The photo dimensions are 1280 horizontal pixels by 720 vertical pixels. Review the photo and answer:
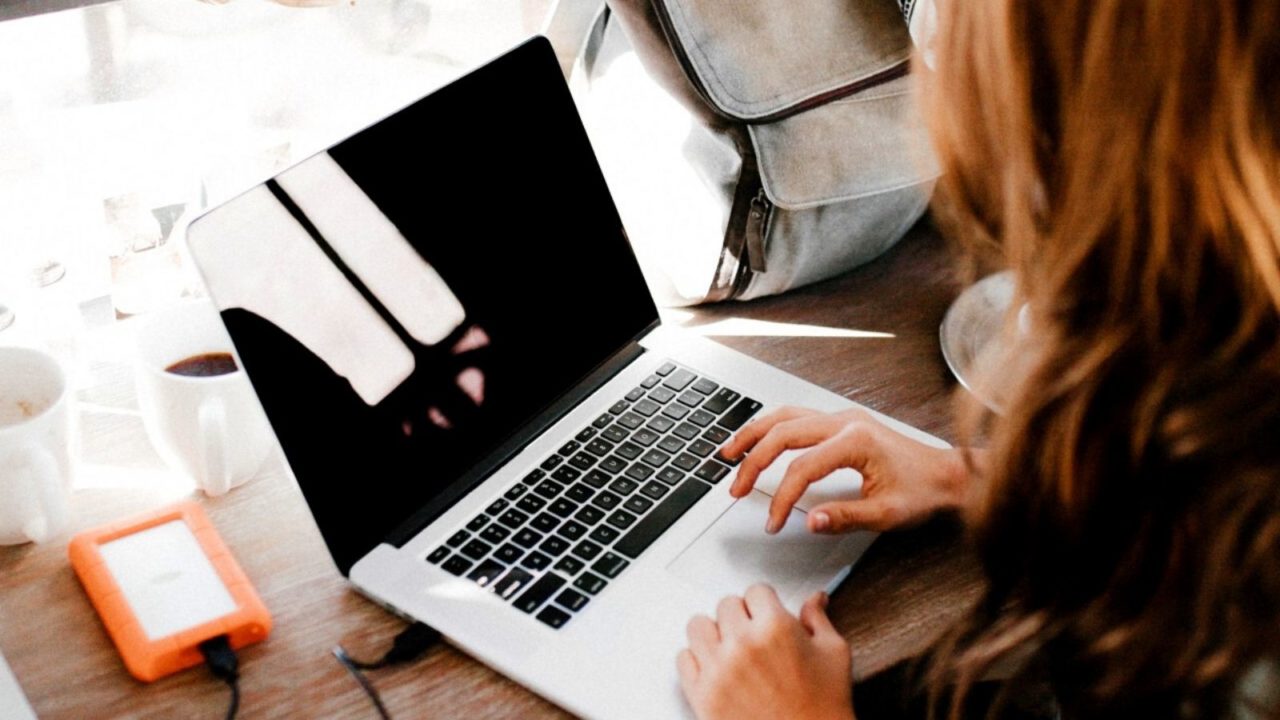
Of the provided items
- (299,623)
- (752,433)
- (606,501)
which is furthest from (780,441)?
(299,623)

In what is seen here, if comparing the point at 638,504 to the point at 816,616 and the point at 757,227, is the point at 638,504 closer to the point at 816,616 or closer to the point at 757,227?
the point at 816,616

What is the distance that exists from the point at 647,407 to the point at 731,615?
0.21 metres

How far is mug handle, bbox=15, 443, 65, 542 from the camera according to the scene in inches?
28.8

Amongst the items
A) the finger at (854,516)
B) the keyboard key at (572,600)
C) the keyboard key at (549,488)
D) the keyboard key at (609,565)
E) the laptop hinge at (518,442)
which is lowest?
the finger at (854,516)

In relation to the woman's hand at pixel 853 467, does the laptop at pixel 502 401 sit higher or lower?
higher

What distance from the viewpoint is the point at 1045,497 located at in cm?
62

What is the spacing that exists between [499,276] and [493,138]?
0.32ft

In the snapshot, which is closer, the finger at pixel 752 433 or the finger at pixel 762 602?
the finger at pixel 762 602

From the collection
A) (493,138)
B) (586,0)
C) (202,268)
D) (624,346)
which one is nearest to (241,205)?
(202,268)

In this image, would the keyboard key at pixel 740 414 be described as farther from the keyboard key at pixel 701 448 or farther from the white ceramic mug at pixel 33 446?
→ the white ceramic mug at pixel 33 446

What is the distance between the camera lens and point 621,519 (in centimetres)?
78

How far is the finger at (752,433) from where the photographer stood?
32.3 inches

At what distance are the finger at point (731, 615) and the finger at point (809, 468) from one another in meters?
0.07

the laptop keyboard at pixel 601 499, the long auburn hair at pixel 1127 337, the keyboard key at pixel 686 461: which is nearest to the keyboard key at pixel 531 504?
the laptop keyboard at pixel 601 499
